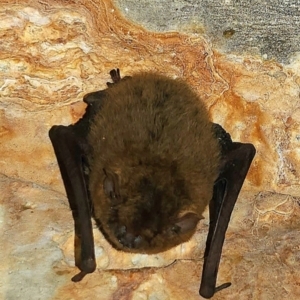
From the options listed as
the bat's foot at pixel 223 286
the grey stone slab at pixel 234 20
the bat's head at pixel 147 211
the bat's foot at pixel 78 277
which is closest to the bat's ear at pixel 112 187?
the bat's head at pixel 147 211

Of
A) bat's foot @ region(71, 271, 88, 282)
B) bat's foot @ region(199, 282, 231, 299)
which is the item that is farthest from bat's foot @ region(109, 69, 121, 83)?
bat's foot @ region(199, 282, 231, 299)

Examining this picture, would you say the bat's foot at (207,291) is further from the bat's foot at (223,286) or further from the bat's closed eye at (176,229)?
the bat's closed eye at (176,229)

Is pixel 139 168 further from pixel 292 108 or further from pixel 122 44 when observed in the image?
pixel 292 108

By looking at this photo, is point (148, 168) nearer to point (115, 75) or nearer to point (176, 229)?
point (176, 229)

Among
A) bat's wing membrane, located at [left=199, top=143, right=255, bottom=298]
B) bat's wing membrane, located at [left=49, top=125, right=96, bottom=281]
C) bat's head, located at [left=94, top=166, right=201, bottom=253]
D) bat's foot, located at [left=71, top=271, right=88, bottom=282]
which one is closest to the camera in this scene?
bat's head, located at [left=94, top=166, right=201, bottom=253]

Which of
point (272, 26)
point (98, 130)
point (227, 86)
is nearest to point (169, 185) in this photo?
point (98, 130)

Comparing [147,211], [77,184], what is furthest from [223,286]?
[77,184]

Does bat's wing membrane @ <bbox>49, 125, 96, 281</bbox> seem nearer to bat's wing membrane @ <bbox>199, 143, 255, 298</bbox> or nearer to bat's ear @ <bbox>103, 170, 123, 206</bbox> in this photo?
bat's ear @ <bbox>103, 170, 123, 206</bbox>
